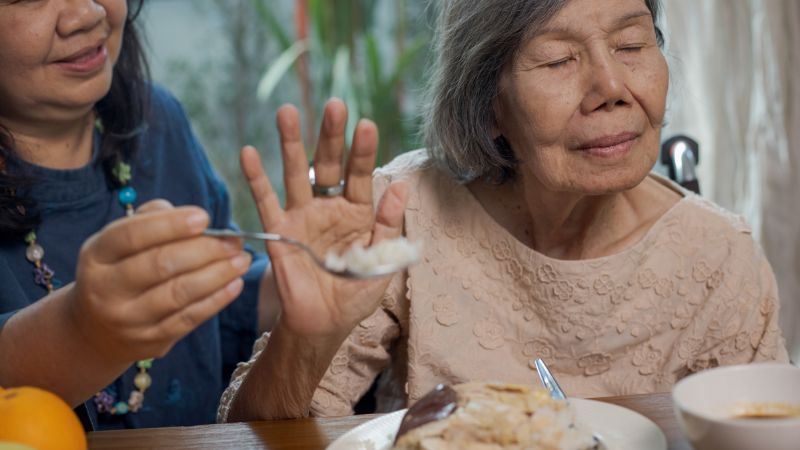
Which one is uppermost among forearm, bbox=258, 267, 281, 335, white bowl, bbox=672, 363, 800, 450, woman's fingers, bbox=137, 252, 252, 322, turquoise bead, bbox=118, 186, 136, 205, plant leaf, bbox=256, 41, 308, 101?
woman's fingers, bbox=137, 252, 252, 322

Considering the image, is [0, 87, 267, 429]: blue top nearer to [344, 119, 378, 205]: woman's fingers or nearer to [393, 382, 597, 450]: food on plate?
[344, 119, 378, 205]: woman's fingers

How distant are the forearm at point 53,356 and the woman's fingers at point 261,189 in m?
0.25

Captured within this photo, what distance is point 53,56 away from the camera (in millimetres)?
1675

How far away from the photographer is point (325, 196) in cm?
130

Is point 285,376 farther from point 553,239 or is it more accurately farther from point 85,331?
point 553,239

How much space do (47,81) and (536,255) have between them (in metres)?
0.88

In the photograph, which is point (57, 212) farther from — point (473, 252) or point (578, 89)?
point (578, 89)

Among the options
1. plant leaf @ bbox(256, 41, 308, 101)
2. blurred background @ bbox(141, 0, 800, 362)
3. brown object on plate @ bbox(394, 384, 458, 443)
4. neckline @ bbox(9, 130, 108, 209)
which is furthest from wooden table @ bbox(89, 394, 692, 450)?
plant leaf @ bbox(256, 41, 308, 101)

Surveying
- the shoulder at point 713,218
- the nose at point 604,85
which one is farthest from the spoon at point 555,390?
the shoulder at point 713,218

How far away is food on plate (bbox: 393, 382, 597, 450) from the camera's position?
109 cm

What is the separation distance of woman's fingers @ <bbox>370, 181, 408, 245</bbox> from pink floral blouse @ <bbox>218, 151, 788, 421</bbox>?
0.39 meters

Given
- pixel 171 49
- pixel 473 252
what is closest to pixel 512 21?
pixel 473 252

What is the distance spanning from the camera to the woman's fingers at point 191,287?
1073 mm

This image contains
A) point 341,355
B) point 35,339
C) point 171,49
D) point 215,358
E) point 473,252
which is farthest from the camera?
point 171,49
